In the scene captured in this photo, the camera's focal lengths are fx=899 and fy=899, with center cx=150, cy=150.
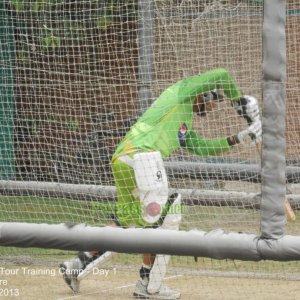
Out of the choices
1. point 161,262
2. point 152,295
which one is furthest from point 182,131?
point 152,295

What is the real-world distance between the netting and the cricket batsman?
0.20 m

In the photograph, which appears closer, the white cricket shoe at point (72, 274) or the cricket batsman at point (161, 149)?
the cricket batsman at point (161, 149)

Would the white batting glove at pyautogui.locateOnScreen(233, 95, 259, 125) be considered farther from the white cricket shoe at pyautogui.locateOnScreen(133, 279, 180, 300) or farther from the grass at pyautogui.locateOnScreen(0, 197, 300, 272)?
the white cricket shoe at pyautogui.locateOnScreen(133, 279, 180, 300)

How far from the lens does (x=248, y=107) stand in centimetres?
651

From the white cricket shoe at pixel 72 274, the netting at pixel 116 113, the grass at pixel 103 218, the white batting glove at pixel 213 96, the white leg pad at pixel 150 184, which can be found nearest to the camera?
the white leg pad at pixel 150 184

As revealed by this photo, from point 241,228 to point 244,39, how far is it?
1.38 m

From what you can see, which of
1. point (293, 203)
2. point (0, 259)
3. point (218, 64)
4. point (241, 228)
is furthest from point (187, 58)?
point (0, 259)

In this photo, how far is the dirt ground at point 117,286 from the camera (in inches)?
272

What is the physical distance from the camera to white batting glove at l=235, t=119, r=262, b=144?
6508 mm

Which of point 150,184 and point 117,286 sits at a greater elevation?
point 150,184

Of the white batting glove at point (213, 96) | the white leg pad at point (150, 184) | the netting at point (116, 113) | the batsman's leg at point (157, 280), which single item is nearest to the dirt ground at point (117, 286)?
the netting at point (116, 113)

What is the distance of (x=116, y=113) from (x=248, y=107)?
6.42 feet

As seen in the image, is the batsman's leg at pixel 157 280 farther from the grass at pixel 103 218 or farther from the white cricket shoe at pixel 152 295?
the grass at pixel 103 218

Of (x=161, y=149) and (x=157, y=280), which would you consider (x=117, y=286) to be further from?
(x=161, y=149)
